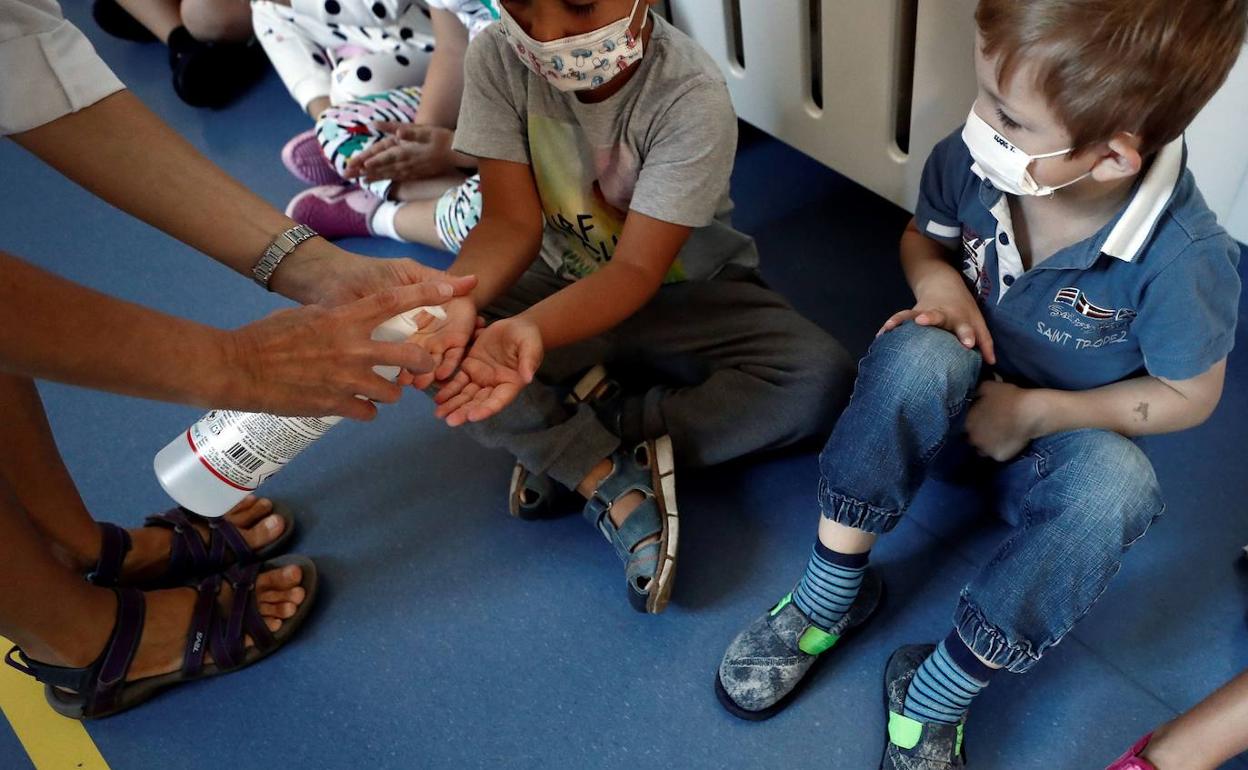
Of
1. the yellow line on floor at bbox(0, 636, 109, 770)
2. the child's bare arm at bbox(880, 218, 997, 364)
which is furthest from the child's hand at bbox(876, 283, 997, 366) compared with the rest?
the yellow line on floor at bbox(0, 636, 109, 770)

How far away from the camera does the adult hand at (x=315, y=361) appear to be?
689 millimetres

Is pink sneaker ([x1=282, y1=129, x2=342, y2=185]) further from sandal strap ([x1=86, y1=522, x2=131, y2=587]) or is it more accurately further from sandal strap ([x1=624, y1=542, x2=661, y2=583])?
sandal strap ([x1=624, y1=542, x2=661, y2=583])

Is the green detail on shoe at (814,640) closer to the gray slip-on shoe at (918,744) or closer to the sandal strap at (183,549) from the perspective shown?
the gray slip-on shoe at (918,744)

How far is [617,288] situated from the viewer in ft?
3.04

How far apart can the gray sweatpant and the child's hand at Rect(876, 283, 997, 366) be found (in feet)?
0.62

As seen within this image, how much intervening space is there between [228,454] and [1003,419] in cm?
73

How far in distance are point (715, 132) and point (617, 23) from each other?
15 cm

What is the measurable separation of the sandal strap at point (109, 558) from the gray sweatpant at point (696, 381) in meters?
0.42

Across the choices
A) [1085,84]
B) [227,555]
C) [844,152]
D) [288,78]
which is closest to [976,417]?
[1085,84]

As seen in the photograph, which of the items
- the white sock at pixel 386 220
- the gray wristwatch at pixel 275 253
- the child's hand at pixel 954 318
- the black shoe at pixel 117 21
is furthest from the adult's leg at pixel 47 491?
the black shoe at pixel 117 21

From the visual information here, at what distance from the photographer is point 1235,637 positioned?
0.87m

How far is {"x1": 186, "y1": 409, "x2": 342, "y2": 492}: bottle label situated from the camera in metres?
0.87

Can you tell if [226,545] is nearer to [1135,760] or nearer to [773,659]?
[773,659]

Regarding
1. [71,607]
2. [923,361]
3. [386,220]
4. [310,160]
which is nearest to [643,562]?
[923,361]
